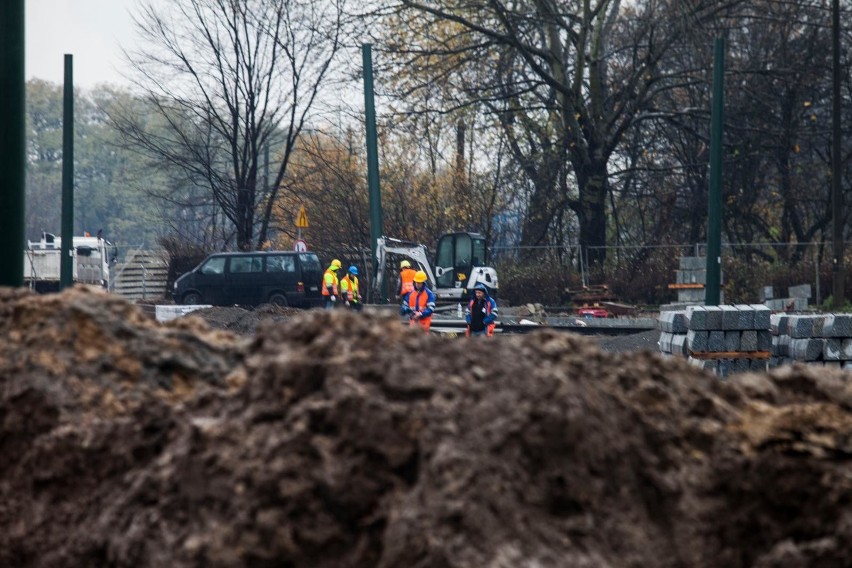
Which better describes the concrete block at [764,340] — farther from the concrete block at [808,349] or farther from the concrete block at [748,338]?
the concrete block at [808,349]

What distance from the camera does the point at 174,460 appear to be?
3570 mm

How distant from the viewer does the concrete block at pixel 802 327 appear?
1422 centimetres

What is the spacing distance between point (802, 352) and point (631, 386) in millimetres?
11263

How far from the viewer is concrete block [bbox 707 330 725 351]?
14352mm

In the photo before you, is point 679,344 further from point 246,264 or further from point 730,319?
point 246,264

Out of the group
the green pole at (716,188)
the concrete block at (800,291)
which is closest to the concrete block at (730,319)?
the green pole at (716,188)

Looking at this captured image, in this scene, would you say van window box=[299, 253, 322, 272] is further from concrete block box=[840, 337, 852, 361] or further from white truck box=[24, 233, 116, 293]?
concrete block box=[840, 337, 852, 361]

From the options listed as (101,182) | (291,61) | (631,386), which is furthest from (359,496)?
(101,182)

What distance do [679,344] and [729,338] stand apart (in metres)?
0.93

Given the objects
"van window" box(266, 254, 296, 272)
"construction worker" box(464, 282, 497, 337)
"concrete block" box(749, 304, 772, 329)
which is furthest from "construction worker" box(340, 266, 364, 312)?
"concrete block" box(749, 304, 772, 329)

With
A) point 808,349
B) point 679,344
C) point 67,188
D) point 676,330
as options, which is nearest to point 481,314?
point 676,330

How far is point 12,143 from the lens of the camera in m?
6.73

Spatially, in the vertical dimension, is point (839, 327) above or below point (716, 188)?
below

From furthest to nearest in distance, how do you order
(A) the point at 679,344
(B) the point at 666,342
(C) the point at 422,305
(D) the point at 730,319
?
(C) the point at 422,305, (B) the point at 666,342, (A) the point at 679,344, (D) the point at 730,319
